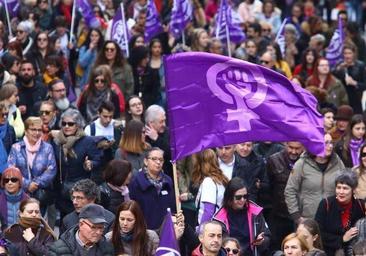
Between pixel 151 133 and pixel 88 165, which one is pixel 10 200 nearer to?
pixel 88 165

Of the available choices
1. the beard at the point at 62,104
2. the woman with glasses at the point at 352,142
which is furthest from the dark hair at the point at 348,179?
the beard at the point at 62,104

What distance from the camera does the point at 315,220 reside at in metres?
14.2

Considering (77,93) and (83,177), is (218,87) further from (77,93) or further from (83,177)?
(77,93)

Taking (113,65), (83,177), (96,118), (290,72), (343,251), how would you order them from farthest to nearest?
1. (290,72)
2. (113,65)
3. (96,118)
4. (83,177)
5. (343,251)

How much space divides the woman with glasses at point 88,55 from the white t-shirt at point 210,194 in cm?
652

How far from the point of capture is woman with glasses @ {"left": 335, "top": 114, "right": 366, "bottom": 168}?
1636 cm

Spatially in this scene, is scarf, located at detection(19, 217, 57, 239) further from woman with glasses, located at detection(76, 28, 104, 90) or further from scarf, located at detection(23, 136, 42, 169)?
woman with glasses, located at detection(76, 28, 104, 90)

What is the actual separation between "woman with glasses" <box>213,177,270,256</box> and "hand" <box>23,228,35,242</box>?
182 cm

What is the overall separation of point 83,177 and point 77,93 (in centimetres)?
558

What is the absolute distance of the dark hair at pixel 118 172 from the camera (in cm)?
1433

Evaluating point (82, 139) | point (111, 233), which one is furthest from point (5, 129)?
point (111, 233)

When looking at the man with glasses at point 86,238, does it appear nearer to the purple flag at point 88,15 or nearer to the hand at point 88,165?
the hand at point 88,165

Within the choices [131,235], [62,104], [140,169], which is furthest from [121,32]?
[131,235]

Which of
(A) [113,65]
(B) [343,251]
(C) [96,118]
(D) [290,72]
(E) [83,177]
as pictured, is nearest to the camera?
(B) [343,251]
